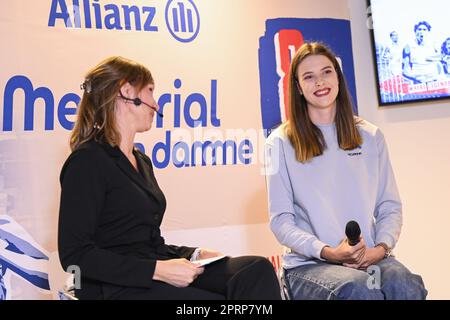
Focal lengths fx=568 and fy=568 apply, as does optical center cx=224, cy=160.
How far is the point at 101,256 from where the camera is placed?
1513 mm

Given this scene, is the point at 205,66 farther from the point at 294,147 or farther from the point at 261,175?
the point at 294,147

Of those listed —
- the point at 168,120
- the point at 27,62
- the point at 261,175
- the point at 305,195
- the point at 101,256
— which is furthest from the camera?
the point at 261,175

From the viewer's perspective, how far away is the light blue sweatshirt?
6.46 feet

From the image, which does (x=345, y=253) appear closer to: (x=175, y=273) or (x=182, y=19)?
(x=175, y=273)

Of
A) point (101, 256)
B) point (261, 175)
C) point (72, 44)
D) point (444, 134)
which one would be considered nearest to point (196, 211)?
point (261, 175)

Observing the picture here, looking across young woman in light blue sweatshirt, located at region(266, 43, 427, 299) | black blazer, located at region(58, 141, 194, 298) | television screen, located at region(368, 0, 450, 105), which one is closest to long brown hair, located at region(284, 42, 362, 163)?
young woman in light blue sweatshirt, located at region(266, 43, 427, 299)

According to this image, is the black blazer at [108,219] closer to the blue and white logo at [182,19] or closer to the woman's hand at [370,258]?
the woman's hand at [370,258]

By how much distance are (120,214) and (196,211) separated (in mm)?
1025

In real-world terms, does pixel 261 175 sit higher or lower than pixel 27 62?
lower

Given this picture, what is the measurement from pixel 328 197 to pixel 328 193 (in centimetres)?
1

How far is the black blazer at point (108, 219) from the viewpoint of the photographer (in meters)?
1.51

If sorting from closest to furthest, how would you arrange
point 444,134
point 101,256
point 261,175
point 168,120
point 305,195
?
point 101,256
point 305,195
point 168,120
point 261,175
point 444,134

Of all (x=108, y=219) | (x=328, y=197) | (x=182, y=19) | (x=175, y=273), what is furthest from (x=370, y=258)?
(x=182, y=19)

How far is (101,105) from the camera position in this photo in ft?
5.67
